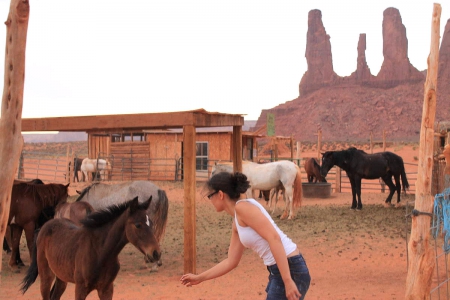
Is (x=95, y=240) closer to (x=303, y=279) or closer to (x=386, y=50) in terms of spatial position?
(x=303, y=279)

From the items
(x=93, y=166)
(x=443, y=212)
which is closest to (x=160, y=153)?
(x=93, y=166)

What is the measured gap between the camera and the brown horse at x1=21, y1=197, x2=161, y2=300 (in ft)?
16.0

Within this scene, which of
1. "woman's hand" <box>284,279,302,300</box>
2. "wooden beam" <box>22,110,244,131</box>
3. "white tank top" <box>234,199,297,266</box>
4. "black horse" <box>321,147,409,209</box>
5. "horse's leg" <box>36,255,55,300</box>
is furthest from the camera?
"black horse" <box>321,147,409,209</box>

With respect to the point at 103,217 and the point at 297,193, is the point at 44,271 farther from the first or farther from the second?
the point at 297,193

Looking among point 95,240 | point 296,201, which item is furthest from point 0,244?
point 296,201

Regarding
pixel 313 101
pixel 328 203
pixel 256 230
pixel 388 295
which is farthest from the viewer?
pixel 313 101

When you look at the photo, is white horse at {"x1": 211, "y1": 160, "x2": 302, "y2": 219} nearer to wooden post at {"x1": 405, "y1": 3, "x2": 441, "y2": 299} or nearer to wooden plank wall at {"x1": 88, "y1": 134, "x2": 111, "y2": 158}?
wooden post at {"x1": 405, "y1": 3, "x2": 441, "y2": 299}

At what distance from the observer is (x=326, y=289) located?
6.93 m

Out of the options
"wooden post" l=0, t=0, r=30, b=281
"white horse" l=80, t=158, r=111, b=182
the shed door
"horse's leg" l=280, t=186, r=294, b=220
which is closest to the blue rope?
"wooden post" l=0, t=0, r=30, b=281

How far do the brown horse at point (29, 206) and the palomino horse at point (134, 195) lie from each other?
0.47 meters

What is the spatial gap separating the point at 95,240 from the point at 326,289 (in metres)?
3.57

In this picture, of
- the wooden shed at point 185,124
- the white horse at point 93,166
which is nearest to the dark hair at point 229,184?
the wooden shed at point 185,124

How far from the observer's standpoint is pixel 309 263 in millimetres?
8484

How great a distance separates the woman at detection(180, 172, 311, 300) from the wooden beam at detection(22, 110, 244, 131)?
4264 mm
